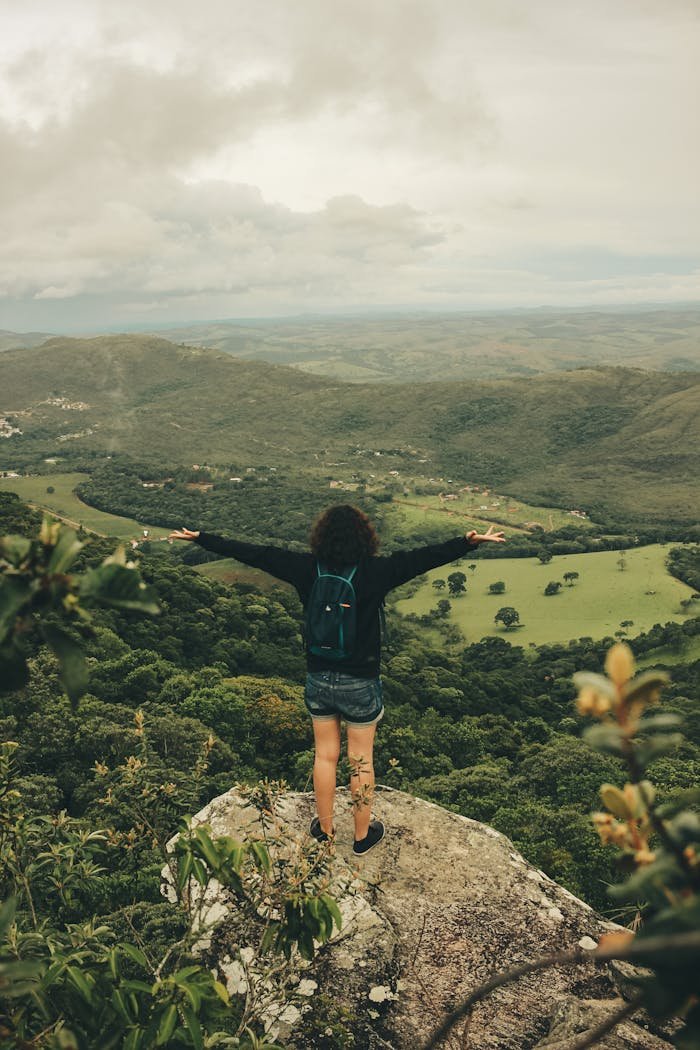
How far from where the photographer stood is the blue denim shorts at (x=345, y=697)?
5.55 m

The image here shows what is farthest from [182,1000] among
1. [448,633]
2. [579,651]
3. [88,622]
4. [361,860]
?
[448,633]

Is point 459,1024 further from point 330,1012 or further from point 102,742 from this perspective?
point 102,742

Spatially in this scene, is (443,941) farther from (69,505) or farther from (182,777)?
(69,505)

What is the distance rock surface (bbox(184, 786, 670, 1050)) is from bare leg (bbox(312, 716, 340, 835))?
0.46 meters

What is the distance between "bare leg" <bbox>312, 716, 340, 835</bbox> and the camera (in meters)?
5.79

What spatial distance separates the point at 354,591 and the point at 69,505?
447 ft

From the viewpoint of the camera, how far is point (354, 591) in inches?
210

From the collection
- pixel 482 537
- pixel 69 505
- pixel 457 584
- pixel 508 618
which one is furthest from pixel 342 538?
pixel 69 505

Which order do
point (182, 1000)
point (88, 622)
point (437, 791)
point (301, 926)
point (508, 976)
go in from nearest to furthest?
point (508, 976) → point (88, 622) → point (182, 1000) → point (301, 926) → point (437, 791)

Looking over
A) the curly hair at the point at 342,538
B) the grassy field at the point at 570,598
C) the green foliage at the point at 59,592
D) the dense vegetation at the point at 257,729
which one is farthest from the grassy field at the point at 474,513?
the green foliage at the point at 59,592

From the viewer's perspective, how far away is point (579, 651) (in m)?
70.9

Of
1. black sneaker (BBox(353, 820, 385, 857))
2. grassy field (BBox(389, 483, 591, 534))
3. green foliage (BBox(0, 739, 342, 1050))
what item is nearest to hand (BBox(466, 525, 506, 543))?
green foliage (BBox(0, 739, 342, 1050))

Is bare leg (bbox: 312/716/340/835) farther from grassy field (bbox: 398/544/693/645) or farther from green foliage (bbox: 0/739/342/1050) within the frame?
grassy field (bbox: 398/544/693/645)

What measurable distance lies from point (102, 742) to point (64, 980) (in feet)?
31.5
